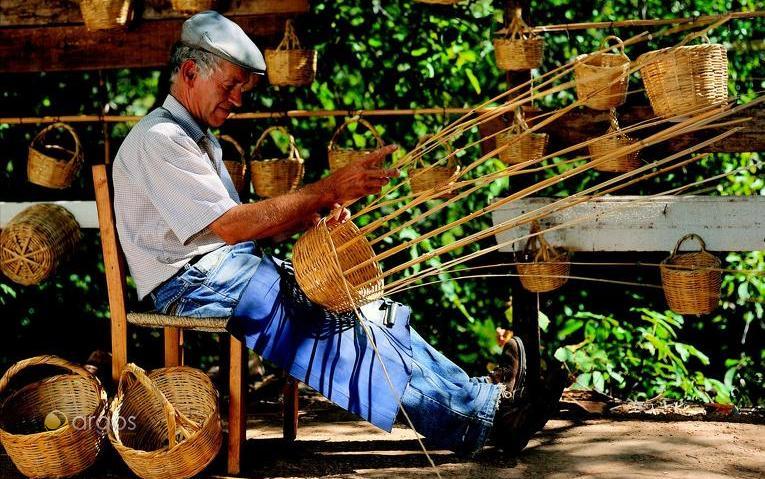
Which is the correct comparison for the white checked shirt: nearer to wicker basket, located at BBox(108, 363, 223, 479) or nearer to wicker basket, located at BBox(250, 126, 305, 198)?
wicker basket, located at BBox(108, 363, 223, 479)

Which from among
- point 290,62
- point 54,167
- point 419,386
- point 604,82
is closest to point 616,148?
point 604,82

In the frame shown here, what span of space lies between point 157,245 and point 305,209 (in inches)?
23.3

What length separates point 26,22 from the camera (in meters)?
5.27

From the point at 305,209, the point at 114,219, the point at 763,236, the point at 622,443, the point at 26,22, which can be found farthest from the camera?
the point at 26,22

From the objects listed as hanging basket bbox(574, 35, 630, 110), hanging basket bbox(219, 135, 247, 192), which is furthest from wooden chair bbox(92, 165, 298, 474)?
hanging basket bbox(574, 35, 630, 110)

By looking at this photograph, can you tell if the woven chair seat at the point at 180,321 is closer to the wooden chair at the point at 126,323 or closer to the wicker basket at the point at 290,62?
the wooden chair at the point at 126,323

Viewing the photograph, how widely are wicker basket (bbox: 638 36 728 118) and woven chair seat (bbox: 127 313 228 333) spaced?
2.01 metres

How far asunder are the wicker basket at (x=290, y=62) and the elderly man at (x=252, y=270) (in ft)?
3.60

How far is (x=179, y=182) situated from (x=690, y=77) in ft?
6.97

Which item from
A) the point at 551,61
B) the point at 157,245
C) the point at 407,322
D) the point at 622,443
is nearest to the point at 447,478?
the point at 407,322

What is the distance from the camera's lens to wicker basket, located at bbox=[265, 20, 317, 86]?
187 inches

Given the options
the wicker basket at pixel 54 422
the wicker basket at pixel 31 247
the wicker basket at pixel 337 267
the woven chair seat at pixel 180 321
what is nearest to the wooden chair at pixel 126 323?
the woven chair seat at pixel 180 321

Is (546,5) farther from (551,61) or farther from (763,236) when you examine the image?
(763,236)

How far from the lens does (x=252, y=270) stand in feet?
11.6
